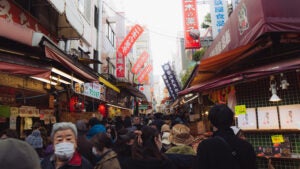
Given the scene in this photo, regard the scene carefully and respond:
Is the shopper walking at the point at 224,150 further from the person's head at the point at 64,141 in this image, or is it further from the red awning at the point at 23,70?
the red awning at the point at 23,70

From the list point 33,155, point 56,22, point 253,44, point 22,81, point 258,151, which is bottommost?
point 258,151

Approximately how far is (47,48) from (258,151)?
616cm

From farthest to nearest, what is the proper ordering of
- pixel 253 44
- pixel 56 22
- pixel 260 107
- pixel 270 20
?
pixel 56 22
pixel 260 107
pixel 253 44
pixel 270 20

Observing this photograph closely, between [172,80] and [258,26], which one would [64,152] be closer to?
[258,26]

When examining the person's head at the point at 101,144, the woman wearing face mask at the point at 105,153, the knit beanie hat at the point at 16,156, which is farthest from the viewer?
the person's head at the point at 101,144

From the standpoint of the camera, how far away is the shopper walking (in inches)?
111

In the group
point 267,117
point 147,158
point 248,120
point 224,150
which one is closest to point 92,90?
point 248,120

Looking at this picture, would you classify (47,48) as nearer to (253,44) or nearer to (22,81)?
(22,81)

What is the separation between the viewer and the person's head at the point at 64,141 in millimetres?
3140

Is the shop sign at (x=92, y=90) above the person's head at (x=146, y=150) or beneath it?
above

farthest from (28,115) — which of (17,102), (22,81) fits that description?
(22,81)

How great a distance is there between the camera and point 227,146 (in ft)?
9.30

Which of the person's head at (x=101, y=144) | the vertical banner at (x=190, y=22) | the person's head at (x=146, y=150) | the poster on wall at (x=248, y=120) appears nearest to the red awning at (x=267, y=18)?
the poster on wall at (x=248, y=120)

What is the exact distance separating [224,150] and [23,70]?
4048 millimetres
